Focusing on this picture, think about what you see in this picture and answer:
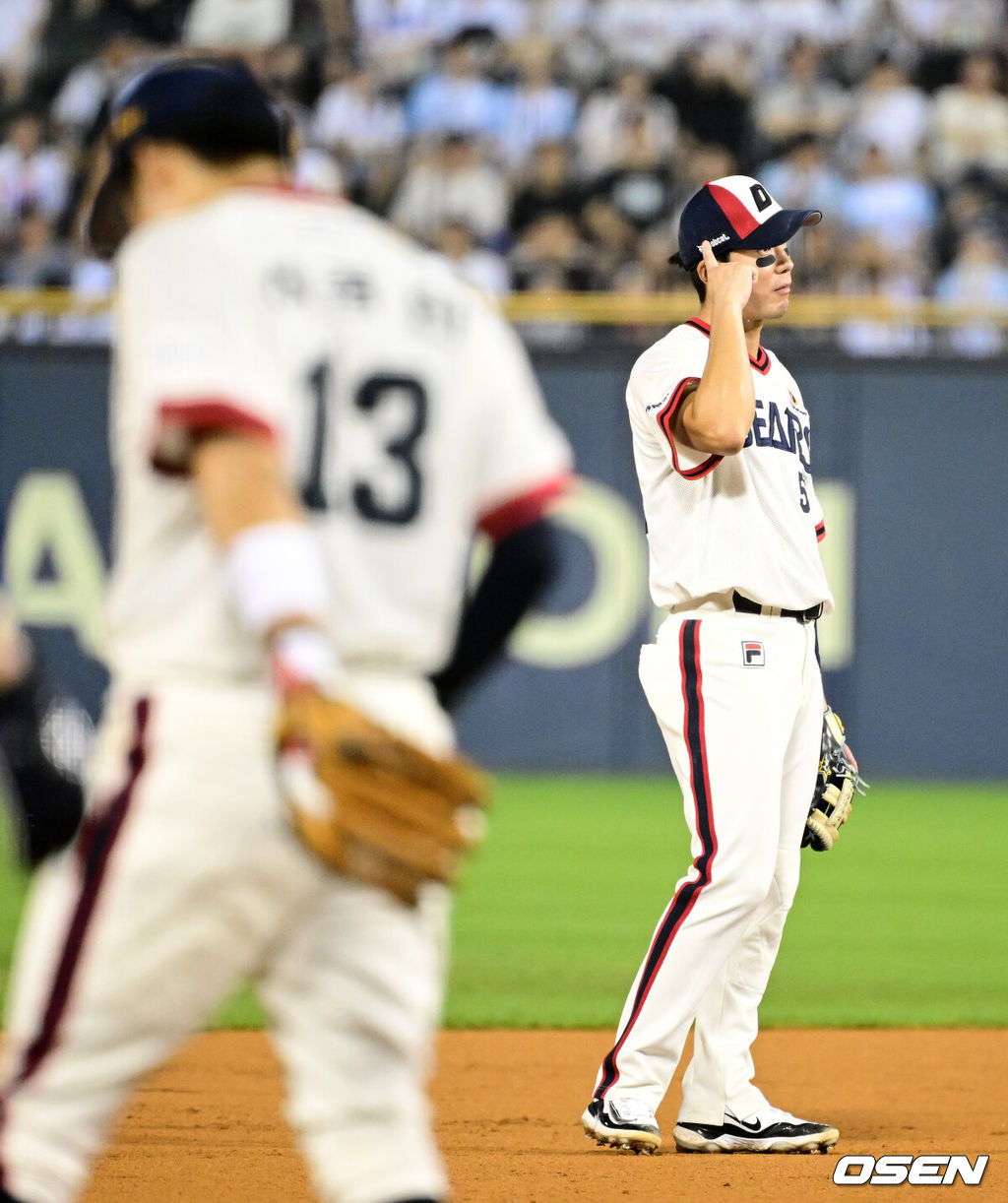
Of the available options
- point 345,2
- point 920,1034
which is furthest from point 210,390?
point 345,2

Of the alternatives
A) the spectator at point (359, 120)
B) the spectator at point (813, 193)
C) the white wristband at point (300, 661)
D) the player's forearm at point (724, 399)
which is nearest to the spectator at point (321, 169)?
the spectator at point (359, 120)

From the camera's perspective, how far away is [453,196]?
14.6 metres

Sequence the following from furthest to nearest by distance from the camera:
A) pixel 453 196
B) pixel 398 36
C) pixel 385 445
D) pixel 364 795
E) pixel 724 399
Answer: pixel 398 36 < pixel 453 196 < pixel 724 399 < pixel 385 445 < pixel 364 795

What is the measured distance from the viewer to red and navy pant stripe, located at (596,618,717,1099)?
454cm

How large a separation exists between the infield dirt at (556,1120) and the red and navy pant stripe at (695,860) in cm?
30

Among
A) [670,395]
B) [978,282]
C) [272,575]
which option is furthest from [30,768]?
[978,282]

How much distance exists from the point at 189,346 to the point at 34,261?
40.7ft

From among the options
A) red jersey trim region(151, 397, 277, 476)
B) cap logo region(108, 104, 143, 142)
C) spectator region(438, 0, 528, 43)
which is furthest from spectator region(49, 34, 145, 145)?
red jersey trim region(151, 397, 277, 476)

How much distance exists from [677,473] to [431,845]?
253 centimetres

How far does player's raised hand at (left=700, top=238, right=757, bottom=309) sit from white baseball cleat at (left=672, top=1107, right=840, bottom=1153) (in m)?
1.94

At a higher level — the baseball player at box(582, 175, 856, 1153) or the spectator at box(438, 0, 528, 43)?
the spectator at box(438, 0, 528, 43)

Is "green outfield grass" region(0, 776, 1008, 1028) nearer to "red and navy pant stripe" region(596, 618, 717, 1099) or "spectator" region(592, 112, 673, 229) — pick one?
"red and navy pant stripe" region(596, 618, 717, 1099)

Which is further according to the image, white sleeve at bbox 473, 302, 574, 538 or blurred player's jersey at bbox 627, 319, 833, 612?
blurred player's jersey at bbox 627, 319, 833, 612

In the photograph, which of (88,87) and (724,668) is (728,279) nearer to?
(724,668)
